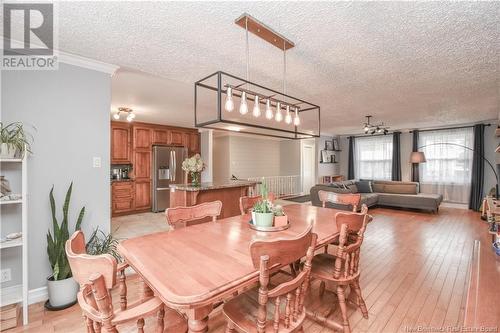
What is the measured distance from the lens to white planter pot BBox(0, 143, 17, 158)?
6.15 feet

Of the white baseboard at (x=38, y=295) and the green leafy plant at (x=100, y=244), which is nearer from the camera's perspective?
the white baseboard at (x=38, y=295)

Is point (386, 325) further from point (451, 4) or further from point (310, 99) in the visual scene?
point (310, 99)

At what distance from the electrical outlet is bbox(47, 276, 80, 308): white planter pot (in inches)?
13.2

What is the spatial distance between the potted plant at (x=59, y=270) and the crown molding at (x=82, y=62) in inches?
50.9

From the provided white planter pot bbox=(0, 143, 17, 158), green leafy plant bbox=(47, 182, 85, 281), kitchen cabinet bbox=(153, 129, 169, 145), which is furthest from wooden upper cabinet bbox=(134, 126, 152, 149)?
white planter pot bbox=(0, 143, 17, 158)

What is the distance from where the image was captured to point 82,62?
241 cm

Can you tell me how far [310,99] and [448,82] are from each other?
182cm

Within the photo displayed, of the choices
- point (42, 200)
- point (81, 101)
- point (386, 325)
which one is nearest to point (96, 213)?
point (42, 200)

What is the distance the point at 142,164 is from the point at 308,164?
6.05 m

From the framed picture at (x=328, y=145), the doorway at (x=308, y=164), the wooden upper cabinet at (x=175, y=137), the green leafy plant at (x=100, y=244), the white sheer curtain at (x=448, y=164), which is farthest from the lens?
the doorway at (x=308, y=164)

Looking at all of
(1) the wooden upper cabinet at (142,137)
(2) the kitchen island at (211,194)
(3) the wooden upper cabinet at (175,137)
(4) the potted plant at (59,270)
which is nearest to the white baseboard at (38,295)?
(4) the potted plant at (59,270)

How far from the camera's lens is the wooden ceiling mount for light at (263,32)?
173 cm

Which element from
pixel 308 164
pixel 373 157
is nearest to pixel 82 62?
pixel 308 164

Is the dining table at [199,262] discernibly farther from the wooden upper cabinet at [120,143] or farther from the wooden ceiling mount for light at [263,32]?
the wooden upper cabinet at [120,143]
